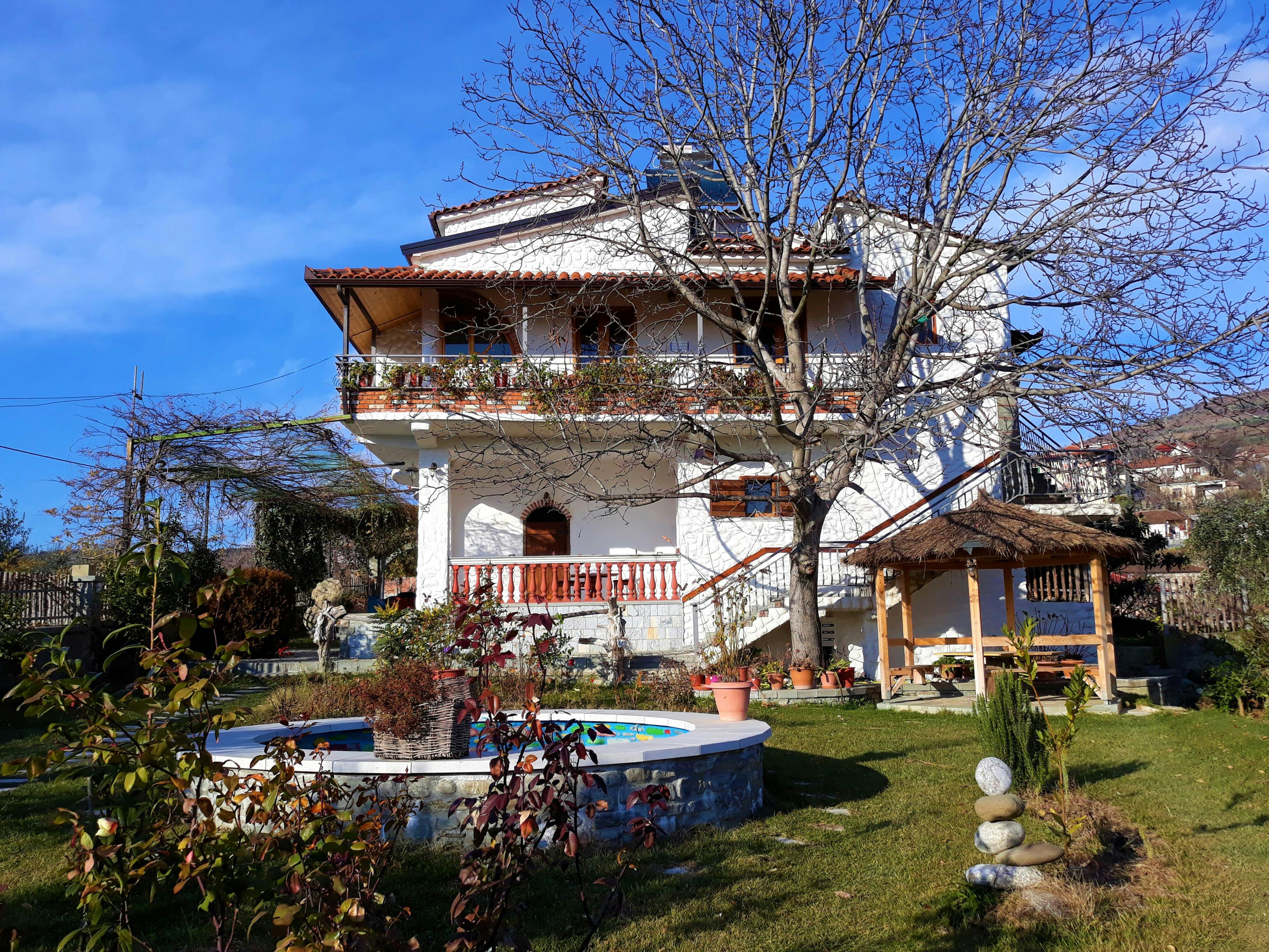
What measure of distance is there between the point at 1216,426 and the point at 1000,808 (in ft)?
27.0

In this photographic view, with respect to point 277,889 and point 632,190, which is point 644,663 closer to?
point 632,190

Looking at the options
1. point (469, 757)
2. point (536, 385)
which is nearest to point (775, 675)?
point (536, 385)

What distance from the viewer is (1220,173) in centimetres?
1102

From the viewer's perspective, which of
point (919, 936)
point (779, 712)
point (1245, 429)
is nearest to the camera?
point (919, 936)

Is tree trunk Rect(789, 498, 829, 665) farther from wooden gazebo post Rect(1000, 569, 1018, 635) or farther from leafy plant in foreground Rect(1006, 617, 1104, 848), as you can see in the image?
leafy plant in foreground Rect(1006, 617, 1104, 848)

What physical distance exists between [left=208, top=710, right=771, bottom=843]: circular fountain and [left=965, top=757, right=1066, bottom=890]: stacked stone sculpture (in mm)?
1678

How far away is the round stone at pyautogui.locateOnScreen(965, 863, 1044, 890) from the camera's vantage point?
513cm

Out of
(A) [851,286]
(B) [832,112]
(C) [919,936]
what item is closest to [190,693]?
(C) [919,936]

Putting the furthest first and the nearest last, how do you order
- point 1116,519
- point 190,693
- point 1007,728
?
1. point 1116,519
2. point 1007,728
3. point 190,693

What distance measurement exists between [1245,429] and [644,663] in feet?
29.0

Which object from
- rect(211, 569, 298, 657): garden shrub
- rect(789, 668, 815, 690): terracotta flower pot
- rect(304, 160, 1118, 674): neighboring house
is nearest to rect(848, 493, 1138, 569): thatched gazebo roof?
rect(304, 160, 1118, 674): neighboring house

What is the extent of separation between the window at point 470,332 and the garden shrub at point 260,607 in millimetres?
5454

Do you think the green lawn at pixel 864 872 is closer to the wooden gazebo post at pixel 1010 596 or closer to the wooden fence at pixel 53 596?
the wooden gazebo post at pixel 1010 596

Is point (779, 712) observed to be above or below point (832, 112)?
below
